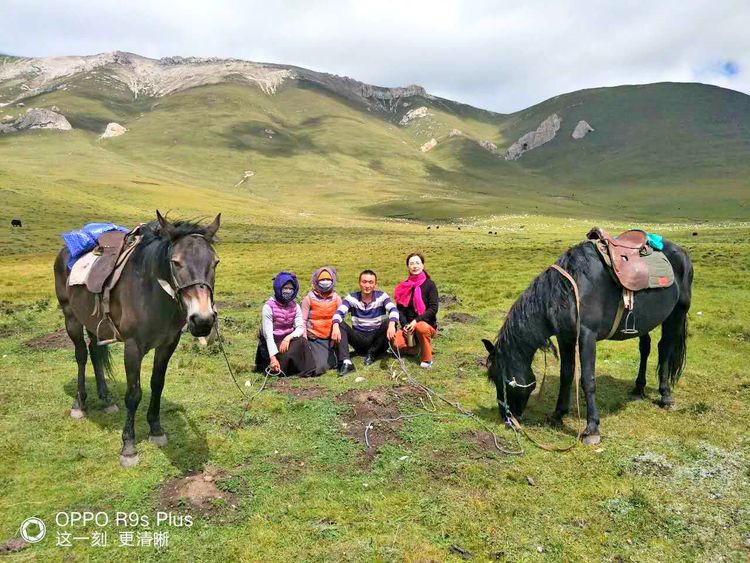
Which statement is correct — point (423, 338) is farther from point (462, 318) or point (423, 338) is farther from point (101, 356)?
point (101, 356)

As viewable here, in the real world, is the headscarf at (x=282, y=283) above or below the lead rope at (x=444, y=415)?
above

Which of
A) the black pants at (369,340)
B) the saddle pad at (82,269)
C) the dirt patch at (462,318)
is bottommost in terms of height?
the dirt patch at (462,318)

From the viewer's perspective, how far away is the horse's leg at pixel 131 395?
6.12 meters

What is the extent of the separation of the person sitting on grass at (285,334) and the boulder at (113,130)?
21873 cm

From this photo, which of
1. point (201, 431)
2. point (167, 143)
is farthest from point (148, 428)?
point (167, 143)

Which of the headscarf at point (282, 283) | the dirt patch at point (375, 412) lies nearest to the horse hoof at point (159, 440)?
the dirt patch at point (375, 412)

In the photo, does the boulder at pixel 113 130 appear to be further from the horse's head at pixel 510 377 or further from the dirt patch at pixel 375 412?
the horse's head at pixel 510 377

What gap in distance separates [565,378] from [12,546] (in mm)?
7409

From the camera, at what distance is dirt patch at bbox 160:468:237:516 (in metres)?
5.29

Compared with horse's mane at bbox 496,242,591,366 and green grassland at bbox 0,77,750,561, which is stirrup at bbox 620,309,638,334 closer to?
horse's mane at bbox 496,242,591,366

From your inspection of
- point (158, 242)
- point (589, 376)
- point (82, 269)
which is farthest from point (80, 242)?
point (589, 376)

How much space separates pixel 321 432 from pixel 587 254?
16.8 feet

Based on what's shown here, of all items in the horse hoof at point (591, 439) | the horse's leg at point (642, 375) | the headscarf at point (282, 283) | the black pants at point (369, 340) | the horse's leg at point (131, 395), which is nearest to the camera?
the horse's leg at point (131, 395)

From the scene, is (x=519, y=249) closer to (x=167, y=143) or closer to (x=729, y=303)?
(x=729, y=303)
